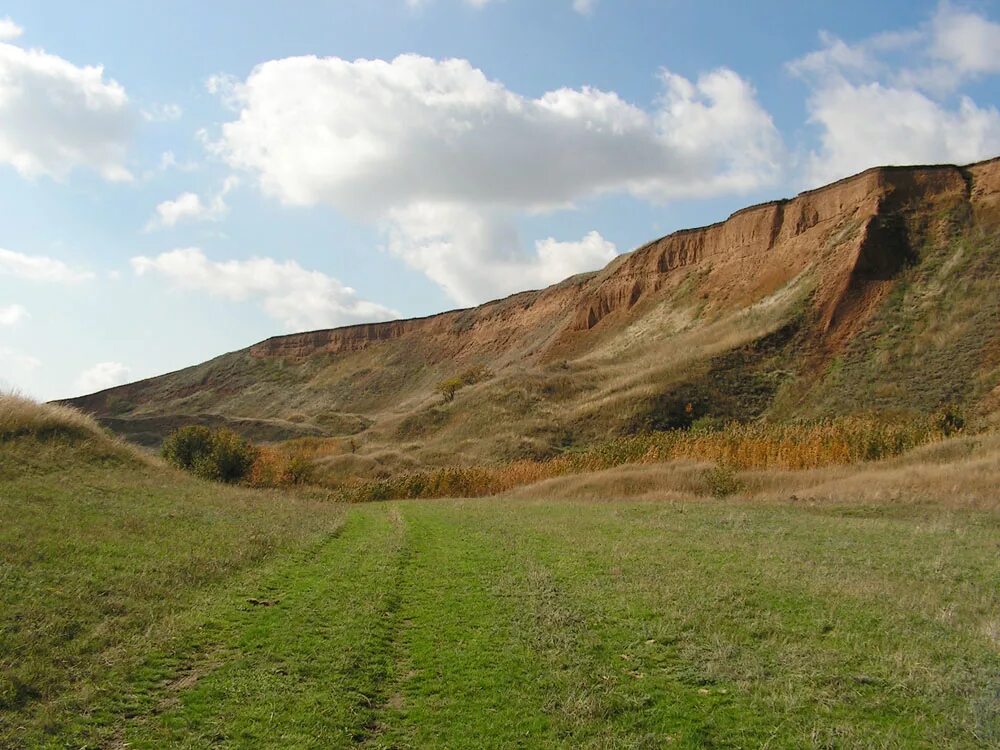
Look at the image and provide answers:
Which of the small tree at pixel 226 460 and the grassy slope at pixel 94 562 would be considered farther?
the small tree at pixel 226 460

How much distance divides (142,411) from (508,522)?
107939 mm

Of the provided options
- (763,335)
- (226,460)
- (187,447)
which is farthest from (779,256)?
(187,447)

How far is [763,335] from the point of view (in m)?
47.8

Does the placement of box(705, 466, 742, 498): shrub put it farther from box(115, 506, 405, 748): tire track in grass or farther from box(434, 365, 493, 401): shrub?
box(434, 365, 493, 401): shrub

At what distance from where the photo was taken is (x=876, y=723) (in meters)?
5.74

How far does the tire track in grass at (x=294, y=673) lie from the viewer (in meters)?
Result: 5.79

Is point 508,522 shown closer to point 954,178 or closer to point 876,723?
point 876,723

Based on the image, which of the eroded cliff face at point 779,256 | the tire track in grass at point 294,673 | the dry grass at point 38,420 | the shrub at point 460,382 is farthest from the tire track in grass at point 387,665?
the shrub at point 460,382

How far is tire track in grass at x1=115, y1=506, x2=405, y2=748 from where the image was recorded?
5.79 metres

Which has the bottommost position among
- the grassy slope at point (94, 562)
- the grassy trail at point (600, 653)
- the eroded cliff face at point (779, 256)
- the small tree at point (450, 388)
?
the grassy trail at point (600, 653)

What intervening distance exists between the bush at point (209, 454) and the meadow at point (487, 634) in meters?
15.4

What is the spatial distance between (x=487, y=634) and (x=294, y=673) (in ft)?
7.65

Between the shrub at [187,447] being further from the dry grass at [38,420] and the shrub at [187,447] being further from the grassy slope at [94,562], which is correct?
the grassy slope at [94,562]

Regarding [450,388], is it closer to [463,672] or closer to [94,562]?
[94,562]
